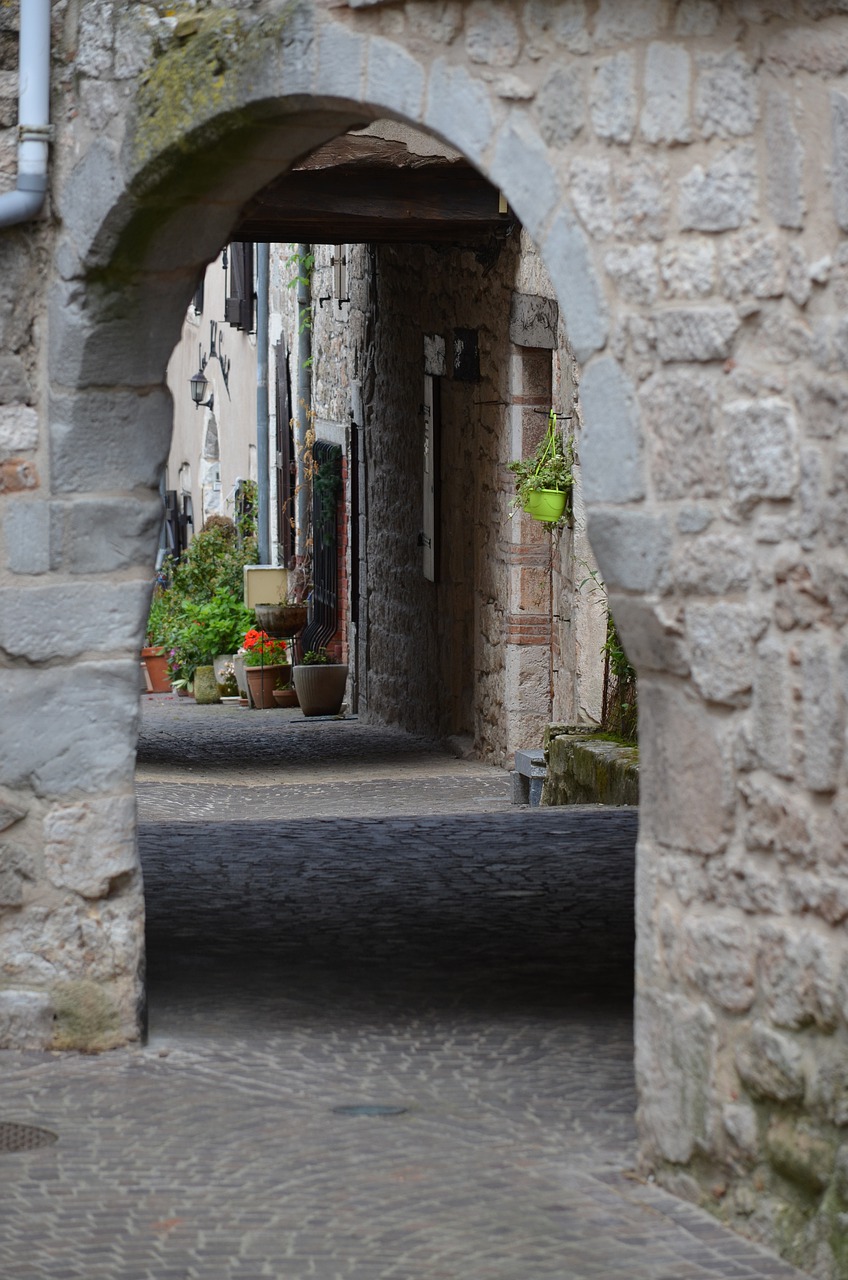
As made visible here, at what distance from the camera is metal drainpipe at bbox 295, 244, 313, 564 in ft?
54.1

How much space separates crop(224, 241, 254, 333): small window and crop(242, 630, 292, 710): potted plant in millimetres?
3960

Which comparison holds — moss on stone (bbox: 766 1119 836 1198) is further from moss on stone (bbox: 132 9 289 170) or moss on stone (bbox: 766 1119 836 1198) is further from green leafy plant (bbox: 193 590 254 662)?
green leafy plant (bbox: 193 590 254 662)

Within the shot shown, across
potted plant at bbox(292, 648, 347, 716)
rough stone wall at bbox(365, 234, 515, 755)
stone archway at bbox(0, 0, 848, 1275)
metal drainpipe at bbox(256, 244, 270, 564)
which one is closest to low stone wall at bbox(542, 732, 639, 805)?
rough stone wall at bbox(365, 234, 515, 755)

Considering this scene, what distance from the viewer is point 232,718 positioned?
15.1m

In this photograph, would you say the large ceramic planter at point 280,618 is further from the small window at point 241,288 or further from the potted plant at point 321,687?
the small window at point 241,288

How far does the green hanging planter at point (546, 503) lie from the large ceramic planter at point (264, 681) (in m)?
6.19

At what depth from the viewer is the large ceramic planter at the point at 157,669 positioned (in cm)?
1886

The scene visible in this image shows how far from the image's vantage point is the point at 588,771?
9.01 metres

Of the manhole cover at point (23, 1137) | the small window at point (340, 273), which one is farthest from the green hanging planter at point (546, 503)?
the manhole cover at point (23, 1137)

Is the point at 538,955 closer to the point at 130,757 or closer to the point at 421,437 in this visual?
the point at 130,757

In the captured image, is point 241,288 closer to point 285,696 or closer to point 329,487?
point 329,487

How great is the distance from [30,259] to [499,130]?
4.89 feet

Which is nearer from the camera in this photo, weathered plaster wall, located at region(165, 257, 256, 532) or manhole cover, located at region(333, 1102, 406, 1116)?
manhole cover, located at region(333, 1102, 406, 1116)

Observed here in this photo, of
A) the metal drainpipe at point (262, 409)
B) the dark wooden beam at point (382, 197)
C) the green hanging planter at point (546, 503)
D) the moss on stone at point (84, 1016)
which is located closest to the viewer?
the moss on stone at point (84, 1016)
